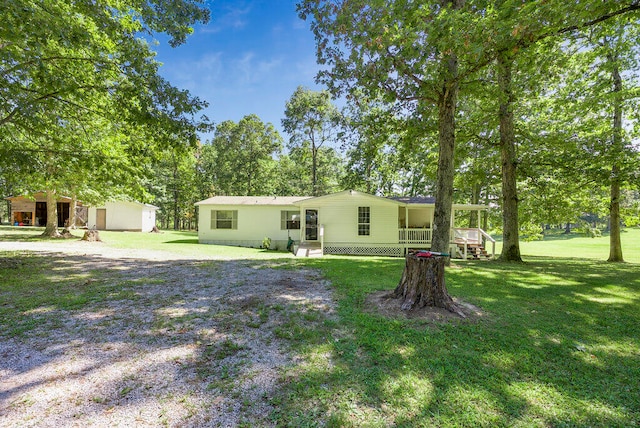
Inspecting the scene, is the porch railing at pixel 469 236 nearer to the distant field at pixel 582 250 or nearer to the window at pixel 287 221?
the distant field at pixel 582 250

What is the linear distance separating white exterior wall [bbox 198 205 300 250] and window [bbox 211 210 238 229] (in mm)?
193

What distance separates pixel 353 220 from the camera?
49.6 ft

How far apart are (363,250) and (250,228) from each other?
742cm

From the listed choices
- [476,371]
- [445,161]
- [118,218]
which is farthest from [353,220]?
[118,218]

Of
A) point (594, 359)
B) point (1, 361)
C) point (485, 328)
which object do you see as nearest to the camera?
point (1, 361)

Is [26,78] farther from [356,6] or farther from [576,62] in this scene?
[576,62]

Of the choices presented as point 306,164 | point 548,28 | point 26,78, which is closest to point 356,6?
point 548,28

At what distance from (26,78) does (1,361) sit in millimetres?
7407

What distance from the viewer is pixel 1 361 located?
106 inches

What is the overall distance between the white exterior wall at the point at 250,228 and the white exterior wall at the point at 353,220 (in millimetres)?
3691

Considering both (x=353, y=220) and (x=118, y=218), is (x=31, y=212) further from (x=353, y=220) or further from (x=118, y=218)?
(x=353, y=220)

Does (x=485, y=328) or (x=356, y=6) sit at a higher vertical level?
(x=356, y=6)

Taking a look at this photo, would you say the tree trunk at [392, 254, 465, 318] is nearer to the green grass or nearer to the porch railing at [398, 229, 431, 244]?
the green grass

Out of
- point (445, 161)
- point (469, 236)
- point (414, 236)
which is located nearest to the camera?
point (445, 161)
